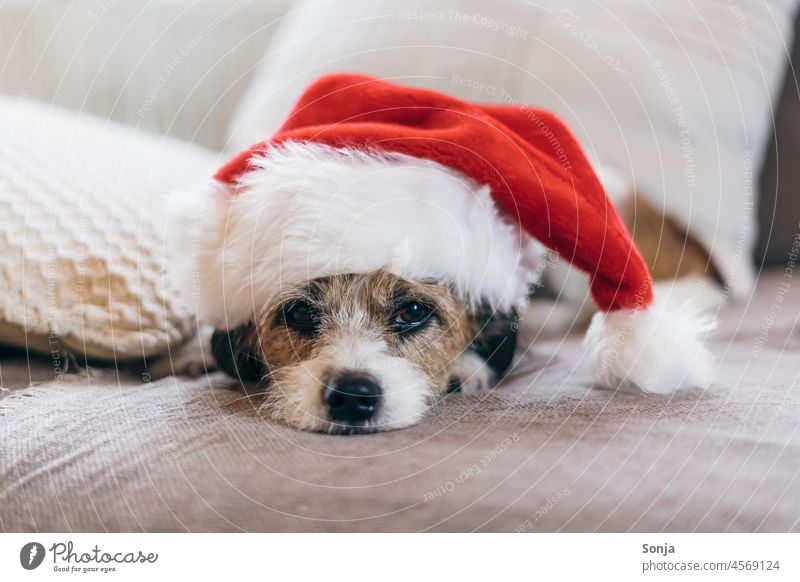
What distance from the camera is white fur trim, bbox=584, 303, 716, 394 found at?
773mm

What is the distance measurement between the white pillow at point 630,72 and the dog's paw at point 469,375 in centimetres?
46

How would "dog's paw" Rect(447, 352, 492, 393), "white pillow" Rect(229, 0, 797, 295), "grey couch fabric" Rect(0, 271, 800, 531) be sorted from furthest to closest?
1. "white pillow" Rect(229, 0, 797, 295)
2. "dog's paw" Rect(447, 352, 492, 393)
3. "grey couch fabric" Rect(0, 271, 800, 531)

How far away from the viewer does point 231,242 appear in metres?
0.81

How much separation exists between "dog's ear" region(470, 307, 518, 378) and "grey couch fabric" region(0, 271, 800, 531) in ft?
0.58

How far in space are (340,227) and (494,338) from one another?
28 cm

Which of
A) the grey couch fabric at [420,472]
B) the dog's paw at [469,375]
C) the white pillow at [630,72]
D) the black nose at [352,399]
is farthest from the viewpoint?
the white pillow at [630,72]

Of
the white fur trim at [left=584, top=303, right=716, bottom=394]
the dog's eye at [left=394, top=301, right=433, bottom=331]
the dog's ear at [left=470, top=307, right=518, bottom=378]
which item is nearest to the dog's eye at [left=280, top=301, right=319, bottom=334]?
the dog's eye at [left=394, top=301, right=433, bottom=331]

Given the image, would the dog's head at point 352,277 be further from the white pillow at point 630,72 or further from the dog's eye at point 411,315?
the white pillow at point 630,72

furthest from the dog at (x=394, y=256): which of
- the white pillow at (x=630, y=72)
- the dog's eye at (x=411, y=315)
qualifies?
the white pillow at (x=630, y=72)

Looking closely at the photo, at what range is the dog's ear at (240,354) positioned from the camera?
2.87 feet

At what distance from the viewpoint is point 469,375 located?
0.88 metres

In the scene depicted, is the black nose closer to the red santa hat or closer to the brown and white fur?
the brown and white fur
